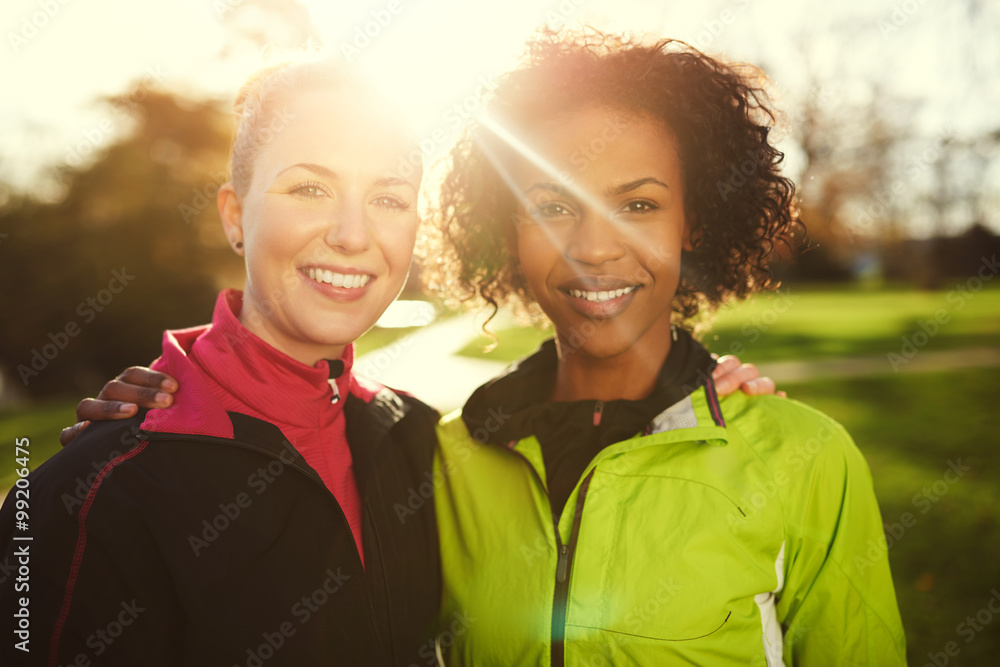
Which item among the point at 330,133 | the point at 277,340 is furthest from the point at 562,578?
the point at 330,133

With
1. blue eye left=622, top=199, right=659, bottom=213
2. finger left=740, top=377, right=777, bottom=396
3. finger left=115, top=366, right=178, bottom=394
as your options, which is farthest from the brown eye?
finger left=115, top=366, right=178, bottom=394

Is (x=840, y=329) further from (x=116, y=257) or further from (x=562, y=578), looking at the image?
(x=562, y=578)

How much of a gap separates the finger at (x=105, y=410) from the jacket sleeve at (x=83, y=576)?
7.6 inches

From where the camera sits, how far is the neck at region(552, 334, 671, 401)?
7.72 ft

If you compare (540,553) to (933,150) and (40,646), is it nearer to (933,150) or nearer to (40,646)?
(40,646)

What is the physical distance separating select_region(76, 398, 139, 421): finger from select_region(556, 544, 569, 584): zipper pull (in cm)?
128

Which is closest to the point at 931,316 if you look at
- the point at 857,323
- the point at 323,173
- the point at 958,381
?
the point at 857,323

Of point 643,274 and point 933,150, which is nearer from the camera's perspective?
point 643,274

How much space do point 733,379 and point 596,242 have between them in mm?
665

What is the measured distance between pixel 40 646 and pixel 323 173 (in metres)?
1.37

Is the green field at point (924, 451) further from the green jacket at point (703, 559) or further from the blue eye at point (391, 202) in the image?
the blue eye at point (391, 202)

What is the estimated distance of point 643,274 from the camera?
7.07 ft

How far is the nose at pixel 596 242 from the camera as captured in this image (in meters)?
2.09

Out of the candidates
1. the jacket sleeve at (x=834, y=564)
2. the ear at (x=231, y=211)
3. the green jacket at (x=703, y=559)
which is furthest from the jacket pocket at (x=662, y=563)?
the ear at (x=231, y=211)
